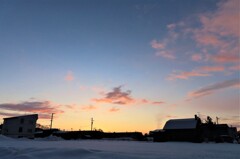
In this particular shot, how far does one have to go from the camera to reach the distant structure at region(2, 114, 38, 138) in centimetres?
6034

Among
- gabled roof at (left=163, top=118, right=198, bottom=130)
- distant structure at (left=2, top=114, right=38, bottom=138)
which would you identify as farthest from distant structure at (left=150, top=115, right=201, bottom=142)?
distant structure at (left=2, top=114, right=38, bottom=138)

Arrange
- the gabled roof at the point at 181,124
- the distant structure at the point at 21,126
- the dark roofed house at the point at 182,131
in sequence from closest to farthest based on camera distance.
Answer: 1. the dark roofed house at the point at 182,131
2. the gabled roof at the point at 181,124
3. the distant structure at the point at 21,126

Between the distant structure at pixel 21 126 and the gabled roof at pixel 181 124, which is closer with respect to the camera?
the gabled roof at pixel 181 124

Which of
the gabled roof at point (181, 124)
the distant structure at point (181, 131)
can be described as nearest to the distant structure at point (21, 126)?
the distant structure at point (181, 131)

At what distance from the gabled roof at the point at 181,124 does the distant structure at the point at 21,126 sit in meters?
31.5

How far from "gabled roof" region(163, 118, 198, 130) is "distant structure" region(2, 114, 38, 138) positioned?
31.5 meters

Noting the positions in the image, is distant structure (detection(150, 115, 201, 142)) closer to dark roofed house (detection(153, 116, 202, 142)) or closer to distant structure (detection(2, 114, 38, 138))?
dark roofed house (detection(153, 116, 202, 142))

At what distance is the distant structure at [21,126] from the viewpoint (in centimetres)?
6034

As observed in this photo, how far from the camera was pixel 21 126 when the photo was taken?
199ft

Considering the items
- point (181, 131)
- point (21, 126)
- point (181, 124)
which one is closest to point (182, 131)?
point (181, 131)

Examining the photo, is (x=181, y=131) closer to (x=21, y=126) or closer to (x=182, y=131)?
(x=182, y=131)

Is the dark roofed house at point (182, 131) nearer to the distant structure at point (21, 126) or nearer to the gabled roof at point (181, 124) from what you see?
the gabled roof at point (181, 124)

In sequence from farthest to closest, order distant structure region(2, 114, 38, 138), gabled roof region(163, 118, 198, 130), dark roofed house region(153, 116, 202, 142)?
distant structure region(2, 114, 38, 138), gabled roof region(163, 118, 198, 130), dark roofed house region(153, 116, 202, 142)

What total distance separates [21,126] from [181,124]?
37.3m
